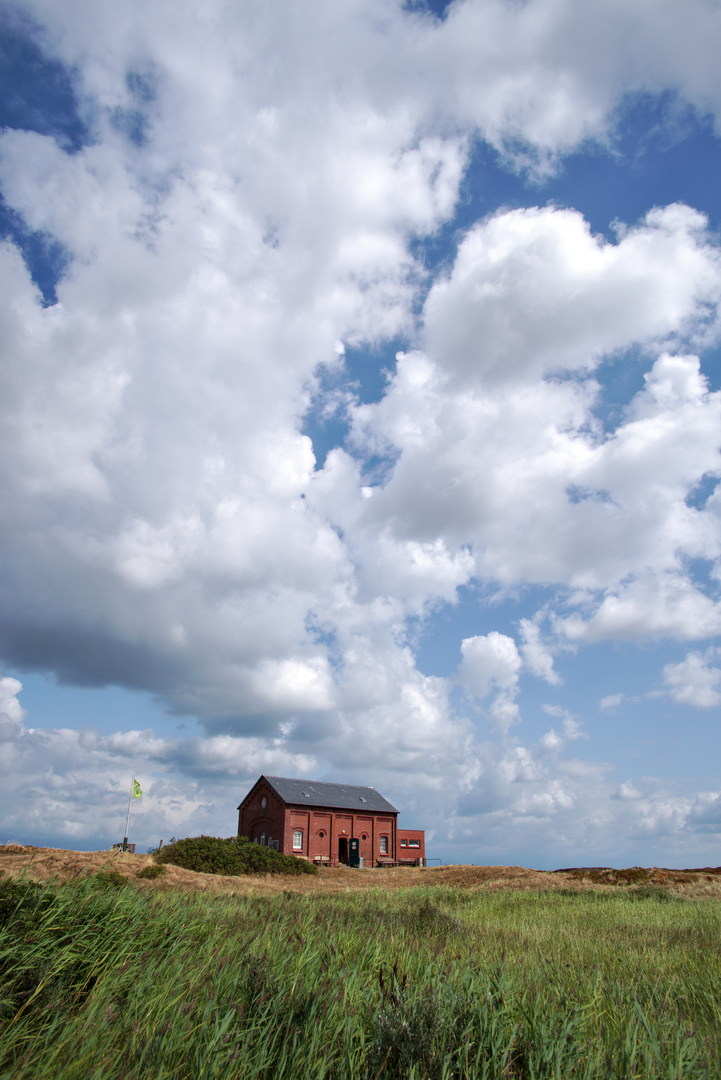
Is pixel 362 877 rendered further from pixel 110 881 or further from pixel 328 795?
pixel 110 881

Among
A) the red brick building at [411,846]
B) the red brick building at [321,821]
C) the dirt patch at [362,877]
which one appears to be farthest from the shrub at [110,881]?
the red brick building at [411,846]

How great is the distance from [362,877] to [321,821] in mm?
17117

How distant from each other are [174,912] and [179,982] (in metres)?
2.92

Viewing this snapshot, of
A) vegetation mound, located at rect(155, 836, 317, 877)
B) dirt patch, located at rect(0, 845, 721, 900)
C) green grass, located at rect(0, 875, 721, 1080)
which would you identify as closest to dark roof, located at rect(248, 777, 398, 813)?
dirt patch, located at rect(0, 845, 721, 900)

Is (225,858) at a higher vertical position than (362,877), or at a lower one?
higher

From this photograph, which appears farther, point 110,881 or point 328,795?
point 328,795

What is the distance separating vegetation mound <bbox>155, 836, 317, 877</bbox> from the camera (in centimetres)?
3191

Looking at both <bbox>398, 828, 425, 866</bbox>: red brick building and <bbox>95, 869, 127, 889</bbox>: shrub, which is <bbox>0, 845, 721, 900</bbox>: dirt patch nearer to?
<bbox>95, 869, 127, 889</bbox>: shrub

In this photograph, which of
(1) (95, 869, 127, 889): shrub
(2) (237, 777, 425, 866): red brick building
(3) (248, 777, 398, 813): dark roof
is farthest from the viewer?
(3) (248, 777, 398, 813): dark roof

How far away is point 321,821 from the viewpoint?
5416 cm

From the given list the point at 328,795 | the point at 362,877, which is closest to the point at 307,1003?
the point at 362,877

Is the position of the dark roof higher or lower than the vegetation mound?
higher

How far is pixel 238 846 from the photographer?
35.6m

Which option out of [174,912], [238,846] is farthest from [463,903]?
[238,846]
